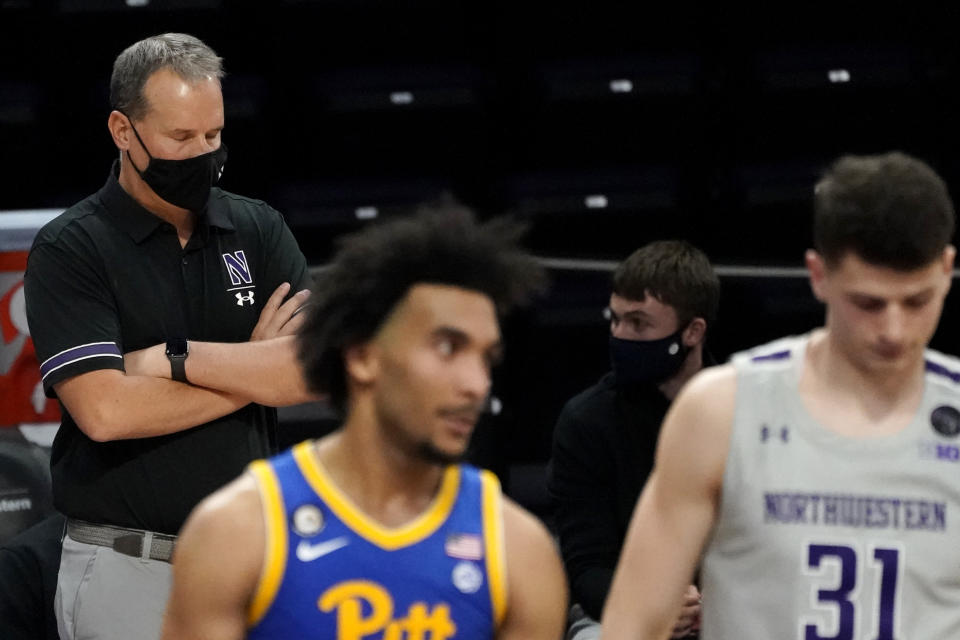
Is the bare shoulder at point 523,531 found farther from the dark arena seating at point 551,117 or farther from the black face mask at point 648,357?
the dark arena seating at point 551,117

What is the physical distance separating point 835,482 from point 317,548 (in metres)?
0.85

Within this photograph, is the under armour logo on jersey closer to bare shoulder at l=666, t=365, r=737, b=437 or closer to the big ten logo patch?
bare shoulder at l=666, t=365, r=737, b=437

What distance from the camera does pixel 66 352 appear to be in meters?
3.10

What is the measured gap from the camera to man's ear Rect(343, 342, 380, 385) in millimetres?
2201

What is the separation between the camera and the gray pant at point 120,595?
10.1 ft

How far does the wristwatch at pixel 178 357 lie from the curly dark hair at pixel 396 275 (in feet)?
2.82

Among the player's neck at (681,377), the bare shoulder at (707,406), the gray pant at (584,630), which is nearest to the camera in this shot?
the bare shoulder at (707,406)

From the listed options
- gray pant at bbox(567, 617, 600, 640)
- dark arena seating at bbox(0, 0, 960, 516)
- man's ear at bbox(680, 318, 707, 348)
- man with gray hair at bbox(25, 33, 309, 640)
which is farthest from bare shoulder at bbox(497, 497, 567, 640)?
dark arena seating at bbox(0, 0, 960, 516)

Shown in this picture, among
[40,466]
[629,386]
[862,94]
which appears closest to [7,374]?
[40,466]

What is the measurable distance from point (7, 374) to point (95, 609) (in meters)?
1.71

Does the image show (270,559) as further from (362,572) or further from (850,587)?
(850,587)

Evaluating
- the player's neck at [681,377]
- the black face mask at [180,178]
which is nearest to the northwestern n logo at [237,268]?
the black face mask at [180,178]

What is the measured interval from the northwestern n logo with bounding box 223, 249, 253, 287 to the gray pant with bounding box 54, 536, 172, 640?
0.61 metres

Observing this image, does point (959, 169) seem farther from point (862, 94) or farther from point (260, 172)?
point (260, 172)
